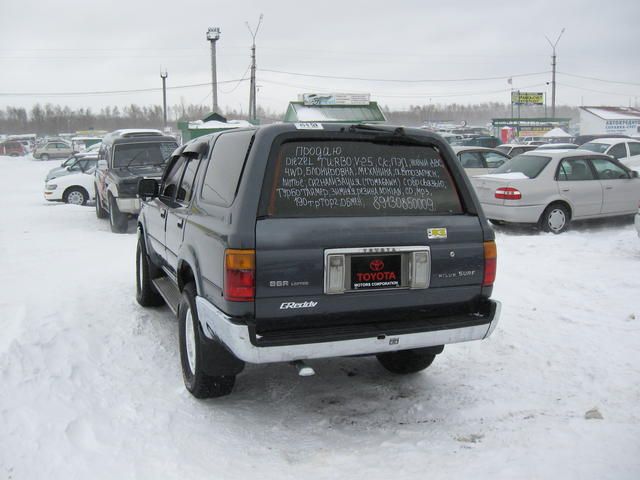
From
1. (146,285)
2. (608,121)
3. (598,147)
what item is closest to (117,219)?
(146,285)

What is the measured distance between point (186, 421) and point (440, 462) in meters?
1.67

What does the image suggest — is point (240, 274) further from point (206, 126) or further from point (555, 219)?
point (206, 126)

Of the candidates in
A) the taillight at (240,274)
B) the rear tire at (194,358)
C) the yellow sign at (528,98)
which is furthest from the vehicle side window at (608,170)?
the yellow sign at (528,98)

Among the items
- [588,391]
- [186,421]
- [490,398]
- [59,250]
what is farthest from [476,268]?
[59,250]

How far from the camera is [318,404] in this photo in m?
4.46

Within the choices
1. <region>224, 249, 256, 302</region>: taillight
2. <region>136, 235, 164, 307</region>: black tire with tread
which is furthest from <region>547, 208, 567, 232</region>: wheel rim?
<region>224, 249, 256, 302</region>: taillight

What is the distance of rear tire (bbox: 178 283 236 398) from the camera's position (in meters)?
4.13

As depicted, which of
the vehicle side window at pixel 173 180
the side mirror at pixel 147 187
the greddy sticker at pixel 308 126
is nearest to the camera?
the greddy sticker at pixel 308 126

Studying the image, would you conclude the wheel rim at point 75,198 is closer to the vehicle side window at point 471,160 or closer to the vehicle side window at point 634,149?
the vehicle side window at point 471,160

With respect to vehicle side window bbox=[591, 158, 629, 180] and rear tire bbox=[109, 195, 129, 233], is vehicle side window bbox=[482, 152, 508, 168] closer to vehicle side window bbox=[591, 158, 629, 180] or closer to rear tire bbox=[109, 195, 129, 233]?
vehicle side window bbox=[591, 158, 629, 180]

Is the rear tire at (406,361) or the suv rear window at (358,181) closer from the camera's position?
the suv rear window at (358,181)

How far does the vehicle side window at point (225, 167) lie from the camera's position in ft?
12.7

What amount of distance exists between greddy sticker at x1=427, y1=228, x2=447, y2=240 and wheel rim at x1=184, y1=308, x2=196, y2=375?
1.72m

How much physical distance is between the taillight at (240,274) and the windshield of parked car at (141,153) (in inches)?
386
